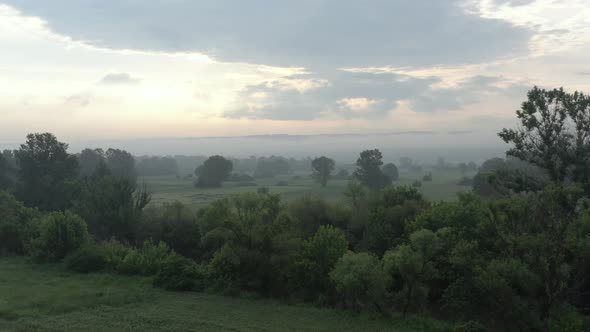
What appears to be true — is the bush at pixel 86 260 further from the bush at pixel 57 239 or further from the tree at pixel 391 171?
the tree at pixel 391 171

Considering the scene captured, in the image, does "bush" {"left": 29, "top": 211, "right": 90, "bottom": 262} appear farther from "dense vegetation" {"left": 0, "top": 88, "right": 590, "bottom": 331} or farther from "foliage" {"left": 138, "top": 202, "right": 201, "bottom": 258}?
"foliage" {"left": 138, "top": 202, "right": 201, "bottom": 258}

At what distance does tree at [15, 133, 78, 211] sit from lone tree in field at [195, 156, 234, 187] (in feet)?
157

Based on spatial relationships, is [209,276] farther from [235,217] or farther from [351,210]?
[351,210]

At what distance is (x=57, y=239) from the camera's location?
3369 cm

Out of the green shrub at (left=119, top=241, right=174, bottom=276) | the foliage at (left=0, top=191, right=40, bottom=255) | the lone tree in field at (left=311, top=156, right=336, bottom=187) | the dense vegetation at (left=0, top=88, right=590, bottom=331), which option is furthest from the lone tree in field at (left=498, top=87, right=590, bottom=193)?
the lone tree in field at (left=311, top=156, right=336, bottom=187)

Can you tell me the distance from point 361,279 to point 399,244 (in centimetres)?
1130

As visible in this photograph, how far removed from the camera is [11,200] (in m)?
41.5

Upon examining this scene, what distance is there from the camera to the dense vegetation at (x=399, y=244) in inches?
764

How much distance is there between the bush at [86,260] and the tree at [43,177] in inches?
955

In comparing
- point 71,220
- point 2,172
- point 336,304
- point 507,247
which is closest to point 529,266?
point 507,247

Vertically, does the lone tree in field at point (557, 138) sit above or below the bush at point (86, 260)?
above

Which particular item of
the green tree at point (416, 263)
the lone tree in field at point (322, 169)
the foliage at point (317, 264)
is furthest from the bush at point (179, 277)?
the lone tree in field at point (322, 169)

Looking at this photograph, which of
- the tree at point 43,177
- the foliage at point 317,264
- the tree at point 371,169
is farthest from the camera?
the tree at point 371,169

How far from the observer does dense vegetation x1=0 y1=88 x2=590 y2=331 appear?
1941cm
